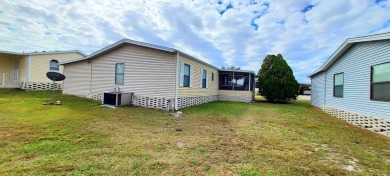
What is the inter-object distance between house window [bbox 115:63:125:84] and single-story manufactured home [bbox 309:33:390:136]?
11.8 m

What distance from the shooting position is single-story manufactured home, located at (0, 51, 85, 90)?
1650 centimetres

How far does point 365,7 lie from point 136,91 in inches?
503

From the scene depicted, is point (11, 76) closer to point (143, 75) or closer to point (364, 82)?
point (143, 75)

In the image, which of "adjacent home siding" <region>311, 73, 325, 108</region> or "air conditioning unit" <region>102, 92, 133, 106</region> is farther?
"adjacent home siding" <region>311, 73, 325, 108</region>

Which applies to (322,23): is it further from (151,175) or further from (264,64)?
(151,175)

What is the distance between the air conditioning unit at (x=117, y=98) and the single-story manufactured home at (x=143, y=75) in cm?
35

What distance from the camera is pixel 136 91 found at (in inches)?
436

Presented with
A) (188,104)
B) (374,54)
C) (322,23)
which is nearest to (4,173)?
(188,104)

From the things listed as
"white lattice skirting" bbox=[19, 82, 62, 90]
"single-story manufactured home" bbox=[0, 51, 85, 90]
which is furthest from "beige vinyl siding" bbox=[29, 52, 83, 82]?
"white lattice skirting" bbox=[19, 82, 62, 90]

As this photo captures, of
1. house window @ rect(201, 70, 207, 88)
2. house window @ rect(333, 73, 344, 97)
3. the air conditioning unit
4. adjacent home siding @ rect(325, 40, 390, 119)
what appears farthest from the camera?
house window @ rect(201, 70, 207, 88)

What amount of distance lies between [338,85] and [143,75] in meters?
11.1

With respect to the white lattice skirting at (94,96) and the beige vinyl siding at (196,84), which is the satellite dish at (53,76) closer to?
the white lattice skirting at (94,96)

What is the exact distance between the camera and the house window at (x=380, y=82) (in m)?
6.25

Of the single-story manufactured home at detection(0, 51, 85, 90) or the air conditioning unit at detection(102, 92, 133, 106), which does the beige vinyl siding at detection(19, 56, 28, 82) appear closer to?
the single-story manufactured home at detection(0, 51, 85, 90)
